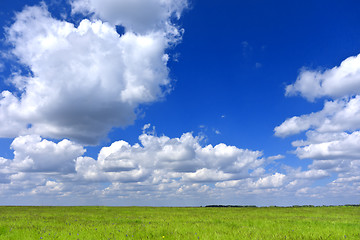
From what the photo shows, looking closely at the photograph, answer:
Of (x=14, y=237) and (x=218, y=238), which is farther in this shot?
(x=14, y=237)

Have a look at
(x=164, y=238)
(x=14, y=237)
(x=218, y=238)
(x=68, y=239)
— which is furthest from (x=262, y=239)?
(x=14, y=237)

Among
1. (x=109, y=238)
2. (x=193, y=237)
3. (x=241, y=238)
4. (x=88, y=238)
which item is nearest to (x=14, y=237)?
(x=88, y=238)

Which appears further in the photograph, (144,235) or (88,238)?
(144,235)

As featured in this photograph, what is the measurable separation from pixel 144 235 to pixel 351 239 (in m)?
8.58

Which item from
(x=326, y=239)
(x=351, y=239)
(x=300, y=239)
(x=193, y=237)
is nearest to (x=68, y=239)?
(x=193, y=237)

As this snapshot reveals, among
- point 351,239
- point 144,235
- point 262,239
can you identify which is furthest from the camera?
point 144,235

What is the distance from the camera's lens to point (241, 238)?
9.76m

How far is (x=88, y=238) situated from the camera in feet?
33.5

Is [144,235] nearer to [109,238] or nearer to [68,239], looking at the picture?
[109,238]

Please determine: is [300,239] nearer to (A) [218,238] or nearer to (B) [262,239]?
(B) [262,239]

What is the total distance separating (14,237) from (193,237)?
806 centimetres

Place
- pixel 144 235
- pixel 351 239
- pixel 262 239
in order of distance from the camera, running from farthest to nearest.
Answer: pixel 144 235
pixel 351 239
pixel 262 239

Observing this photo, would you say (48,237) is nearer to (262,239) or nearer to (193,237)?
(193,237)

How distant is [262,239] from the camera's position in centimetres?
946
